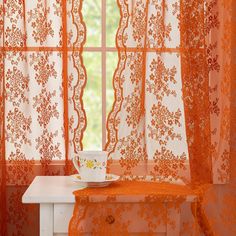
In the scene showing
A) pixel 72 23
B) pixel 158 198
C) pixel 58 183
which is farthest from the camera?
pixel 72 23

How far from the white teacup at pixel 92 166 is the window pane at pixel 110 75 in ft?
1.07

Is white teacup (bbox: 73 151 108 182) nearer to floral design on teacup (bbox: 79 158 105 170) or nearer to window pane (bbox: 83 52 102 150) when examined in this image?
floral design on teacup (bbox: 79 158 105 170)

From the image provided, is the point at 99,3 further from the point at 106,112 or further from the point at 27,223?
the point at 27,223

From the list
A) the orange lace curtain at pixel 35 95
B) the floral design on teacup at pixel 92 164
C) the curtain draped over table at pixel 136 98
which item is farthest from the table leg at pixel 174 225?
the orange lace curtain at pixel 35 95

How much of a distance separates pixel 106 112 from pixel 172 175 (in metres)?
0.35

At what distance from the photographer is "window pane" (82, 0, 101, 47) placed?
6.75 ft

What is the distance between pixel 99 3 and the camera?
6.89 ft

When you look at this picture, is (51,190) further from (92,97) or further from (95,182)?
(92,97)

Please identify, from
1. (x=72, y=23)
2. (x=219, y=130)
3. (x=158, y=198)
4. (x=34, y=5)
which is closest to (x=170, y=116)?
(x=219, y=130)

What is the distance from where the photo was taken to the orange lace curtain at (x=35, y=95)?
201 cm

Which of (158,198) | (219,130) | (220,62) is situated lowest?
(158,198)

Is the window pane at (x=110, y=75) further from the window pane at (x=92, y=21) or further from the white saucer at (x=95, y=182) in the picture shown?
the white saucer at (x=95, y=182)

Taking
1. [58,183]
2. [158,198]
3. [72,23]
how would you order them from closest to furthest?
[158,198], [58,183], [72,23]

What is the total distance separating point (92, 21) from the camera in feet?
6.79
